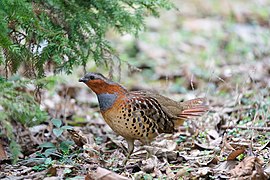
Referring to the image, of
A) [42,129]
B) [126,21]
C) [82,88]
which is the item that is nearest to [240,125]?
[126,21]

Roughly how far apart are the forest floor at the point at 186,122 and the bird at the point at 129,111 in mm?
173

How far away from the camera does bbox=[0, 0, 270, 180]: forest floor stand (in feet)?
12.5

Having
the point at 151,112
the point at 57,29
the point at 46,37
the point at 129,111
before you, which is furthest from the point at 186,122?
the point at 46,37

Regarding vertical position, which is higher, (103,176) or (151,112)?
(151,112)

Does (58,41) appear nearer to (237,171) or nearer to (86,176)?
(86,176)

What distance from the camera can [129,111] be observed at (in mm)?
4180

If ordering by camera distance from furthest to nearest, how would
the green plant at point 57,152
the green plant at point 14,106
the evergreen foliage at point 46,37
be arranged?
1. the green plant at point 57,152
2. the evergreen foliage at point 46,37
3. the green plant at point 14,106

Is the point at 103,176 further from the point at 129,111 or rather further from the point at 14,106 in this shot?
the point at 129,111

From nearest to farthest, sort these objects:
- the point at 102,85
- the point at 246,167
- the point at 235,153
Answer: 1. the point at 246,167
2. the point at 235,153
3. the point at 102,85

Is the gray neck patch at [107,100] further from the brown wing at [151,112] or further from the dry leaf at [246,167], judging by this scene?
the dry leaf at [246,167]

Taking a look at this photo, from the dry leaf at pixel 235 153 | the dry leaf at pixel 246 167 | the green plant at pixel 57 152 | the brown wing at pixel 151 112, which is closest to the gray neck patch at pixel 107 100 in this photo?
the brown wing at pixel 151 112

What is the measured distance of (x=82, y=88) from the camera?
694 cm

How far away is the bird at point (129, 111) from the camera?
416 centimetres

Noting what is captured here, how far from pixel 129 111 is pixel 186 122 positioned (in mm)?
1266
